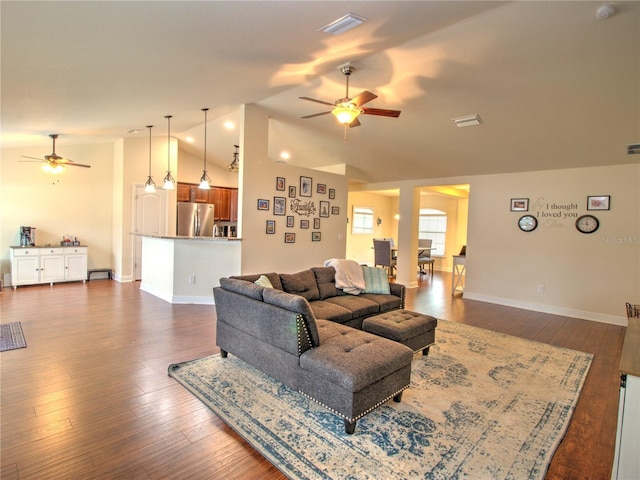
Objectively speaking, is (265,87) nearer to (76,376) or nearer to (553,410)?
(76,376)

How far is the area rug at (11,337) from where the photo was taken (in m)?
3.48

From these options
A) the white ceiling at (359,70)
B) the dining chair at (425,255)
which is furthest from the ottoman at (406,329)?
the dining chair at (425,255)

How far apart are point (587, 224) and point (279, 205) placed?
206 inches

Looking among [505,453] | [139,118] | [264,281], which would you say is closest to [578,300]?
[505,453]

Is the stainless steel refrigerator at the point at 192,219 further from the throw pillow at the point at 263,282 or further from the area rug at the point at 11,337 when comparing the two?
the throw pillow at the point at 263,282

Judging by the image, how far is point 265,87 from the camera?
14.7 feet

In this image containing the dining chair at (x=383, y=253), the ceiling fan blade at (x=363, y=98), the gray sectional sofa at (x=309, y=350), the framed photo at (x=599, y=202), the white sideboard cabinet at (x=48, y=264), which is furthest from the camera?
the dining chair at (x=383, y=253)

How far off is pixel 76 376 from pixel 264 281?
1.85 metres

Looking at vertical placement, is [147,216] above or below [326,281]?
above

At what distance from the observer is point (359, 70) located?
3.93 m

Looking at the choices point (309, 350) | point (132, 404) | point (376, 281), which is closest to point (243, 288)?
point (309, 350)

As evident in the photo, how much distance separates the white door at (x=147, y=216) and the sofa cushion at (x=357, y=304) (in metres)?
5.30

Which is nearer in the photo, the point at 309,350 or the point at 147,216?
the point at 309,350

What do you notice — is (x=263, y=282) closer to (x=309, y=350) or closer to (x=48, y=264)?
(x=309, y=350)
